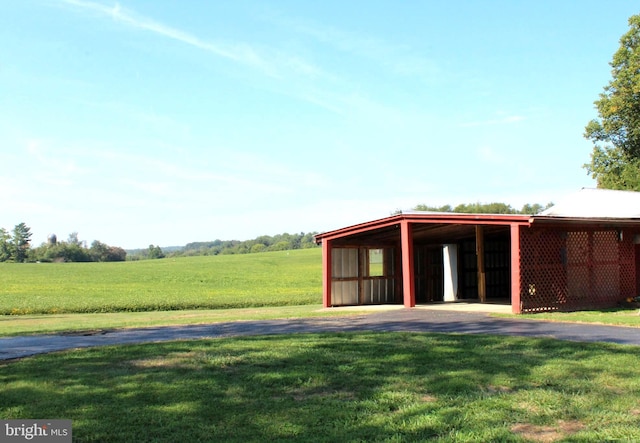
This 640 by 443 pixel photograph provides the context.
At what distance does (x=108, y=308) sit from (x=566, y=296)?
19230mm

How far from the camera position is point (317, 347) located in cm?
898

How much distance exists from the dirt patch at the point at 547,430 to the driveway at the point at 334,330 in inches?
197

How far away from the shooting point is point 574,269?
17609 millimetres

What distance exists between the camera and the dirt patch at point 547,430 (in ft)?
16.2

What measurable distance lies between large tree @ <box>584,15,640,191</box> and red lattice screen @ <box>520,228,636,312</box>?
1689 cm

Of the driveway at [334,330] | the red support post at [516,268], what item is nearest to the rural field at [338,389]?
A: the driveway at [334,330]

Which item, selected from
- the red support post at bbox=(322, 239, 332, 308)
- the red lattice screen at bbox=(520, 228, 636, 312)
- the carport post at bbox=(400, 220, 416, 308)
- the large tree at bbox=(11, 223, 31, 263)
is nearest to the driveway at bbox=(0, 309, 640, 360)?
the red lattice screen at bbox=(520, 228, 636, 312)

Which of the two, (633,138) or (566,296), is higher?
(633,138)

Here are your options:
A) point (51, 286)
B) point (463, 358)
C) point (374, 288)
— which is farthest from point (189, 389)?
point (51, 286)

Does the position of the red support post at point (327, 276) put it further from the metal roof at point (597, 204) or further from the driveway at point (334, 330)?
the metal roof at point (597, 204)

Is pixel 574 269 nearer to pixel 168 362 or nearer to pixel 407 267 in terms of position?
pixel 407 267

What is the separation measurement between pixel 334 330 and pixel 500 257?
14915 mm

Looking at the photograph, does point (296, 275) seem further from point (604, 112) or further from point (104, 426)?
point (104, 426)

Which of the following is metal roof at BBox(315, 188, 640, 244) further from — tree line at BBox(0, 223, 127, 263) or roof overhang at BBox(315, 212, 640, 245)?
tree line at BBox(0, 223, 127, 263)
